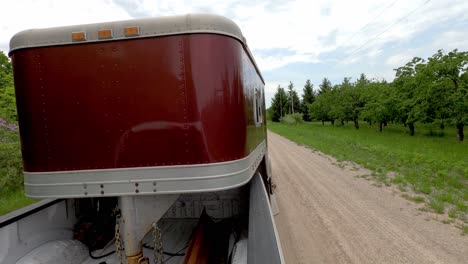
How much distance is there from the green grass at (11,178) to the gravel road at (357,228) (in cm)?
677

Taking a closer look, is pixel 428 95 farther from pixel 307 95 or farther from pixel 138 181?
pixel 307 95

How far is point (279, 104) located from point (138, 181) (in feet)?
238

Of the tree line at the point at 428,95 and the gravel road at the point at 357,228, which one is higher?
the tree line at the point at 428,95

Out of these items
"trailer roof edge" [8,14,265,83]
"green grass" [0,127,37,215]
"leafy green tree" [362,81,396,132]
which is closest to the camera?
"trailer roof edge" [8,14,265,83]

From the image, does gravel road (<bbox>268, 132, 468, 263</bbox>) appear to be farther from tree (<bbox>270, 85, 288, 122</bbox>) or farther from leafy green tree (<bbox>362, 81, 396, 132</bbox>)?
tree (<bbox>270, 85, 288, 122</bbox>)

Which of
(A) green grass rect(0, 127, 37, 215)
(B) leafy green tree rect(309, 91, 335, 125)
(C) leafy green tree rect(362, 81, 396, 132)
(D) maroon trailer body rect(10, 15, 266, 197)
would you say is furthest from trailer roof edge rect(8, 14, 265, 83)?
(B) leafy green tree rect(309, 91, 335, 125)

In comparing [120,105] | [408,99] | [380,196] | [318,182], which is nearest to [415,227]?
[380,196]

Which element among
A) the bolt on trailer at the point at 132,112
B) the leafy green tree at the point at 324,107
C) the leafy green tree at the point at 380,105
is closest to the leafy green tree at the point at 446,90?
the leafy green tree at the point at 380,105

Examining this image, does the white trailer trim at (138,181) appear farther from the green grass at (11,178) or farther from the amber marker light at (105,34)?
the green grass at (11,178)

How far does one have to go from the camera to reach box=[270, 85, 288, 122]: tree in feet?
241

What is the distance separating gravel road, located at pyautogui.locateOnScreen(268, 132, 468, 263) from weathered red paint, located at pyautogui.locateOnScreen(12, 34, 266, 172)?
134 inches

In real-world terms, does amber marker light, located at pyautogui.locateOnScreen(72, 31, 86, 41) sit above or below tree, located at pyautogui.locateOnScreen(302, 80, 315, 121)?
below

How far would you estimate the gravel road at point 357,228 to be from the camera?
4.97m

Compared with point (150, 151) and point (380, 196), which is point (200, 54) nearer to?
point (150, 151)
